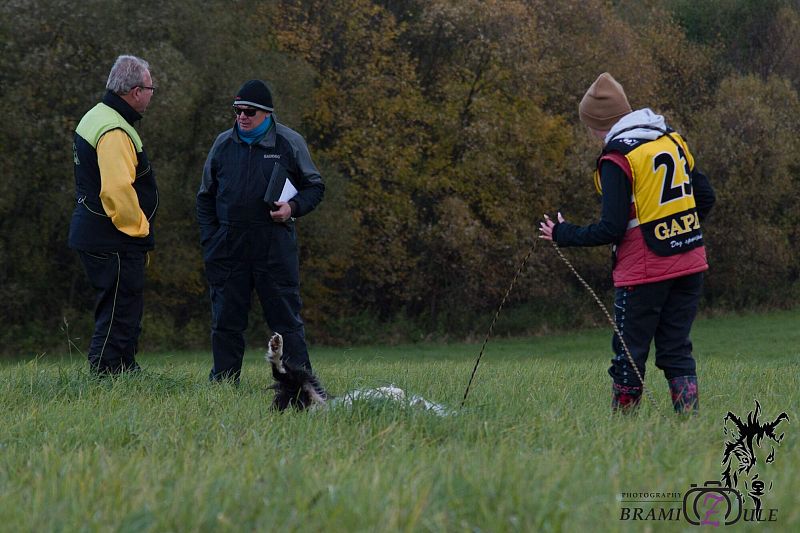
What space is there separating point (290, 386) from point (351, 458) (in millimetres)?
1624

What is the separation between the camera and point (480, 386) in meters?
6.73

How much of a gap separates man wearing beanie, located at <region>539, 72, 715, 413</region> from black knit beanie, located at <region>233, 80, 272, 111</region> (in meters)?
2.52

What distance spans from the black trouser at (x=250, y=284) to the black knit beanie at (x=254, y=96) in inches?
35.1

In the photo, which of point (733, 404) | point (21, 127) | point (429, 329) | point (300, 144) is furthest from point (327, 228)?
point (733, 404)

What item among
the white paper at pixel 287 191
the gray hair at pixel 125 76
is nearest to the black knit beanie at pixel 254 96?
the white paper at pixel 287 191

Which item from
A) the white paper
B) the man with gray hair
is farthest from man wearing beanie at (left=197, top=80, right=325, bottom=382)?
the man with gray hair

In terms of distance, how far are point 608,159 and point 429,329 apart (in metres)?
26.3

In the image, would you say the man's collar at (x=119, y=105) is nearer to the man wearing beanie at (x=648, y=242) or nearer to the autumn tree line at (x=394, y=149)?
the man wearing beanie at (x=648, y=242)

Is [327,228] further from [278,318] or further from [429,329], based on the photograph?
[278,318]

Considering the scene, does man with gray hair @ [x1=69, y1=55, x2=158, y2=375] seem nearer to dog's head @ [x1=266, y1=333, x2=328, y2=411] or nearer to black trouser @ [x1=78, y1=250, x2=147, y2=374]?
black trouser @ [x1=78, y1=250, x2=147, y2=374]

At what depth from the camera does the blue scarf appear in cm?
712

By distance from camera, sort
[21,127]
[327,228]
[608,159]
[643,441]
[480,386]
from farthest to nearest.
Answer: [327,228], [21,127], [480,386], [608,159], [643,441]

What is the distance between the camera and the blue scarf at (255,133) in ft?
23.4

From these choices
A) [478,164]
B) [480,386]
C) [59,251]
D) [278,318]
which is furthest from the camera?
[478,164]
